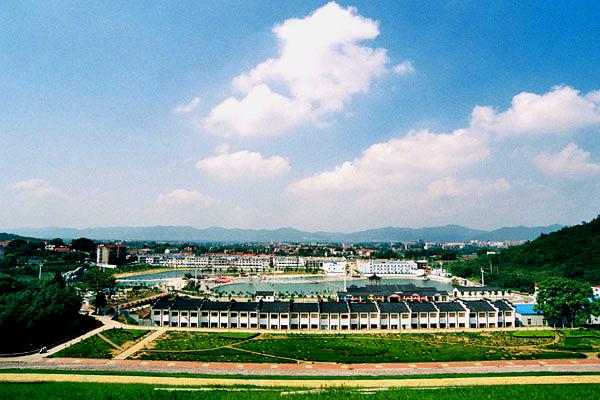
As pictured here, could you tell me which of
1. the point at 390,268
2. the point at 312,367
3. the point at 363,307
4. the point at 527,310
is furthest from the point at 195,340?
the point at 390,268

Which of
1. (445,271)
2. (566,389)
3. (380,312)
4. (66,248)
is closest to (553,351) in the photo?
(566,389)

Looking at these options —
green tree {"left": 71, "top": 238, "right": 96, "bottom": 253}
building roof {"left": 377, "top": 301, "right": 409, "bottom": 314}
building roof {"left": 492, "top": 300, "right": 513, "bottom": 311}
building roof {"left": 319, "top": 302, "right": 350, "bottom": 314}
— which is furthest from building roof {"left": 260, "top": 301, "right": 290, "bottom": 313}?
green tree {"left": 71, "top": 238, "right": 96, "bottom": 253}

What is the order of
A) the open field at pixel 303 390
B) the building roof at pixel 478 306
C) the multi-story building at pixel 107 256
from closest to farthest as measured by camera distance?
the open field at pixel 303 390 → the building roof at pixel 478 306 → the multi-story building at pixel 107 256

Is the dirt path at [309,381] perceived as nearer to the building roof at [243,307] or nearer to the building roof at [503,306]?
the building roof at [243,307]

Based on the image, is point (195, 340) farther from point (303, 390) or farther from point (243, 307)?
point (303, 390)

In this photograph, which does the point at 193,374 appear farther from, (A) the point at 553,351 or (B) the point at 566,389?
(A) the point at 553,351

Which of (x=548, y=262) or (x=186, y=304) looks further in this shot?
(x=548, y=262)

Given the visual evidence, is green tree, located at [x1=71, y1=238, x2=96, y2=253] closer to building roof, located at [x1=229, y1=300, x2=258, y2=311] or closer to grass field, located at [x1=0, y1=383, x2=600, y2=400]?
building roof, located at [x1=229, y1=300, x2=258, y2=311]

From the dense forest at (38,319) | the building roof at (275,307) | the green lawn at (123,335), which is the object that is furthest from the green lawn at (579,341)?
the dense forest at (38,319)
